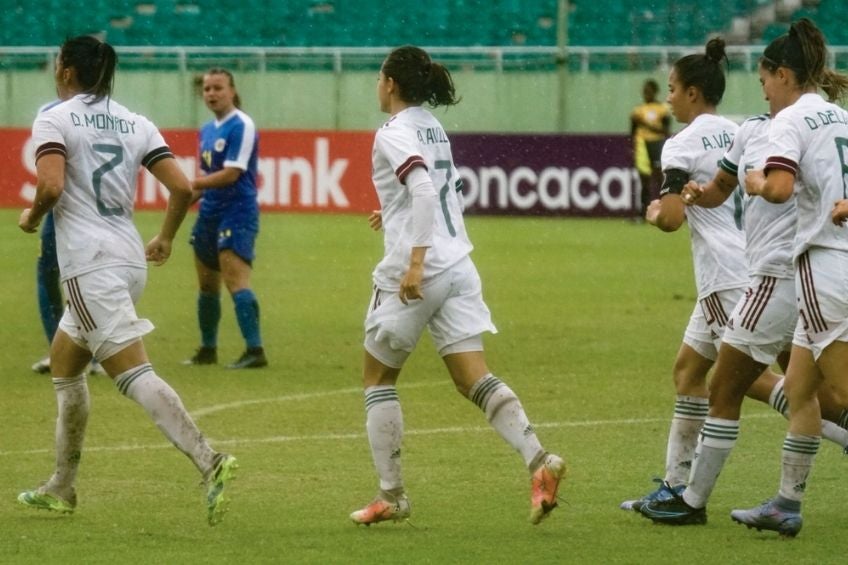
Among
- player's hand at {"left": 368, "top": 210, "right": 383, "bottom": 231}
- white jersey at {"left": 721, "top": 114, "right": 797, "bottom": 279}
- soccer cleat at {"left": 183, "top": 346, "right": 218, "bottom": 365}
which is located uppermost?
white jersey at {"left": 721, "top": 114, "right": 797, "bottom": 279}

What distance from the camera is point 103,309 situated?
23.5 ft

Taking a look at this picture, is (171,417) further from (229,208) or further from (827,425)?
(229,208)

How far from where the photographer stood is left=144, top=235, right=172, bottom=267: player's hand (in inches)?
305

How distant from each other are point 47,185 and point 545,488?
2395 millimetres

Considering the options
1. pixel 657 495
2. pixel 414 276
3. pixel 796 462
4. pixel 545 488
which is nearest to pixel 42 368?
pixel 414 276

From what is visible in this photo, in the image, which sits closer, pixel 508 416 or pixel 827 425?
pixel 508 416

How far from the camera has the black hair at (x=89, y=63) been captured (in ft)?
24.0

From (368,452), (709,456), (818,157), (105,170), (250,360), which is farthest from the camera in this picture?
(250,360)

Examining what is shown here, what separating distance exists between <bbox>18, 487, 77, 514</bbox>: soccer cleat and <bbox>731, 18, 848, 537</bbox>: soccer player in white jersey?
3094 millimetres

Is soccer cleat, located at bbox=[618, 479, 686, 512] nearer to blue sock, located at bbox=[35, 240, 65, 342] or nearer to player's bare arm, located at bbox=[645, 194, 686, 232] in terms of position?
player's bare arm, located at bbox=[645, 194, 686, 232]

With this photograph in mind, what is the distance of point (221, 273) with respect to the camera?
12.7 m

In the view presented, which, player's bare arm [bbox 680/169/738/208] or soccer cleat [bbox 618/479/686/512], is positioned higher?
player's bare arm [bbox 680/169/738/208]

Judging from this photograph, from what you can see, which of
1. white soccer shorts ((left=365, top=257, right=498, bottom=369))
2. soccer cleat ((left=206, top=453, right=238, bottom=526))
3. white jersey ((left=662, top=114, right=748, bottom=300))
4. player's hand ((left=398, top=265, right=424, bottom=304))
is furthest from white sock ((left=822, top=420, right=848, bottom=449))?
soccer cleat ((left=206, top=453, right=238, bottom=526))

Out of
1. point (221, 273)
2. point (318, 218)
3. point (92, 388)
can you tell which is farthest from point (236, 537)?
point (318, 218)
